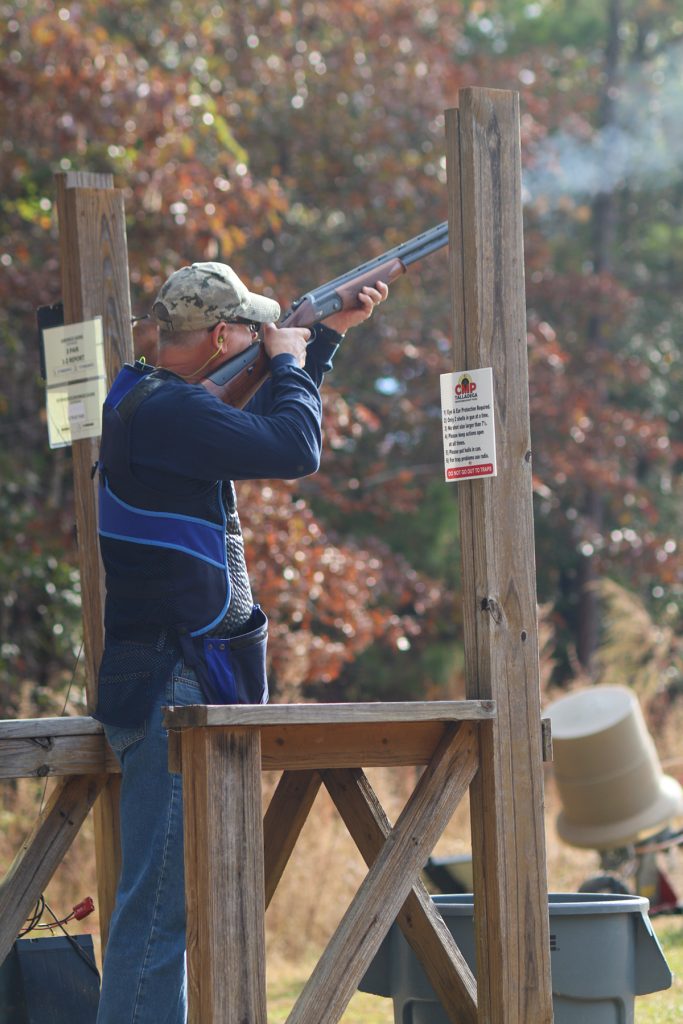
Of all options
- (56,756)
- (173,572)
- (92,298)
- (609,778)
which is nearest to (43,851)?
(56,756)

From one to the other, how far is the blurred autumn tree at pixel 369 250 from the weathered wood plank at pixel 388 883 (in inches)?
191

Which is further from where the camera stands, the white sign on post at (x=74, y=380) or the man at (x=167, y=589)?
the white sign on post at (x=74, y=380)

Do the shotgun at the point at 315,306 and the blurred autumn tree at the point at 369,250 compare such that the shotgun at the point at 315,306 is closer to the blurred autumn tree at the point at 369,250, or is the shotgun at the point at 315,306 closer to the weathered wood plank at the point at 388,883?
the weathered wood plank at the point at 388,883

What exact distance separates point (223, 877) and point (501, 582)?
105cm

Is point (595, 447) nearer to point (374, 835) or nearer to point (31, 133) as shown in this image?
point (31, 133)

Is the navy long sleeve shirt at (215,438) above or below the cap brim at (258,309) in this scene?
below

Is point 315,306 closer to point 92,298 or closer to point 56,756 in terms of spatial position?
point 92,298

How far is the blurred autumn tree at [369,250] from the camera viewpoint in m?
8.97

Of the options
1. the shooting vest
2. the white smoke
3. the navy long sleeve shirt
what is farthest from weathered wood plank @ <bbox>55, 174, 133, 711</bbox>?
the white smoke

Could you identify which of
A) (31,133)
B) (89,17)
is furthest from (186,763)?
(89,17)

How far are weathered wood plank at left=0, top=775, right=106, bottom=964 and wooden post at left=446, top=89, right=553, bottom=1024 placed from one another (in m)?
1.28

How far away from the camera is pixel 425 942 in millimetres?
3762

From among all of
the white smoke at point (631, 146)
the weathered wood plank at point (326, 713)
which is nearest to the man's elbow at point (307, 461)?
the weathered wood plank at point (326, 713)

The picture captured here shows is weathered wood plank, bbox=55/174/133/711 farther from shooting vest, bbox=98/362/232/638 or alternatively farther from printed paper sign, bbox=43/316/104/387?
shooting vest, bbox=98/362/232/638
